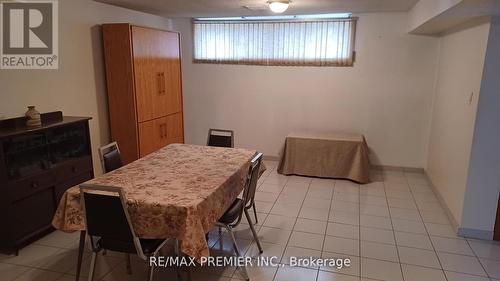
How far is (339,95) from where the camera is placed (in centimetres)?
498

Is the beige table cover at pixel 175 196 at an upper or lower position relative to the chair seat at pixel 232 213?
upper

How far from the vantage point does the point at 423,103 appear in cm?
471

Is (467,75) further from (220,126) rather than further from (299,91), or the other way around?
(220,126)

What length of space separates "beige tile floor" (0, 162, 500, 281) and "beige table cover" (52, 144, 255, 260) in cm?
63

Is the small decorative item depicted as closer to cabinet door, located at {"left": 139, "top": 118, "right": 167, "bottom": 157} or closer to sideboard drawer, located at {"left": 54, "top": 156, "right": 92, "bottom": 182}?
sideboard drawer, located at {"left": 54, "top": 156, "right": 92, "bottom": 182}

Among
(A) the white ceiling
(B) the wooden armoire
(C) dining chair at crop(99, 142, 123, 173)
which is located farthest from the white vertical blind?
(C) dining chair at crop(99, 142, 123, 173)

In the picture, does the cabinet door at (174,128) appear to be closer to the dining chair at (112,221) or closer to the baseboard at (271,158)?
the baseboard at (271,158)

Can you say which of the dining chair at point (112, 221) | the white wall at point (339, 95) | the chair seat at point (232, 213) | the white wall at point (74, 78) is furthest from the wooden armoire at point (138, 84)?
the dining chair at point (112, 221)

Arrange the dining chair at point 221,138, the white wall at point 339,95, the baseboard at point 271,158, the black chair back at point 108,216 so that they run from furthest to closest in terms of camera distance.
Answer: the baseboard at point 271,158, the white wall at point 339,95, the dining chair at point 221,138, the black chair back at point 108,216

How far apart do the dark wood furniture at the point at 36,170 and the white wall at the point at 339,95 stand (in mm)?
2525

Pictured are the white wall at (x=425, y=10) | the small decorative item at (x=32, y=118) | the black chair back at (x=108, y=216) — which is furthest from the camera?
the small decorative item at (x=32, y=118)

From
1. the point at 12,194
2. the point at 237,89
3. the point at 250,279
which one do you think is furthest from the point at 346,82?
the point at 12,194

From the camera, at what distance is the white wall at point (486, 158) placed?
110 inches

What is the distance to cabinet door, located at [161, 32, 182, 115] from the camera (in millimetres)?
4383
